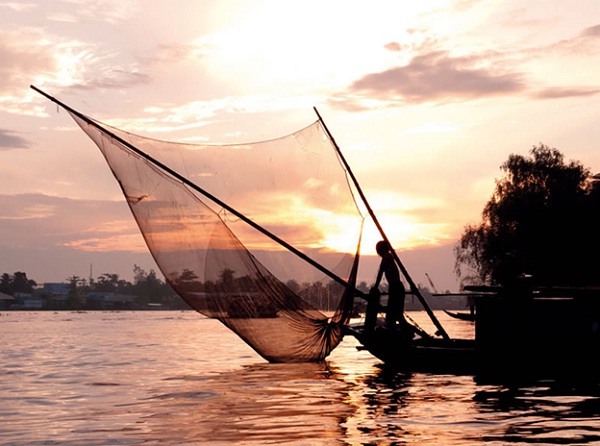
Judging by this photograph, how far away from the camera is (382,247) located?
26.2m

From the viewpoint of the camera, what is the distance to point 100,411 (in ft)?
61.6

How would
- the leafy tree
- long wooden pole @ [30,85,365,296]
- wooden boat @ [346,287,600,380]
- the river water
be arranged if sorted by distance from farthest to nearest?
the leafy tree
long wooden pole @ [30,85,365,296]
wooden boat @ [346,287,600,380]
the river water

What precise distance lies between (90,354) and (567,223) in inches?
1242

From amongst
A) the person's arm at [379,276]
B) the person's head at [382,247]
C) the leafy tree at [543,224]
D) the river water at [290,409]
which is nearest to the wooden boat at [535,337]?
the river water at [290,409]

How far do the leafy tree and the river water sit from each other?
101 ft

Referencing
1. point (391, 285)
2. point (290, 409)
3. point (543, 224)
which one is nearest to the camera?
point (290, 409)

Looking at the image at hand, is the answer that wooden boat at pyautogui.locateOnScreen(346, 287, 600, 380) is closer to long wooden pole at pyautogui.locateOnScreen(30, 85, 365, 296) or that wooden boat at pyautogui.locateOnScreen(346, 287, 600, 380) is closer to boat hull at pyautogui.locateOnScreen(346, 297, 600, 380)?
boat hull at pyautogui.locateOnScreen(346, 297, 600, 380)

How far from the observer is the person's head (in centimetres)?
2598

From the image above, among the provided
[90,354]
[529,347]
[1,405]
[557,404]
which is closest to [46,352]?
[90,354]

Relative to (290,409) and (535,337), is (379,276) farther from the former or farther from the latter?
(290,409)

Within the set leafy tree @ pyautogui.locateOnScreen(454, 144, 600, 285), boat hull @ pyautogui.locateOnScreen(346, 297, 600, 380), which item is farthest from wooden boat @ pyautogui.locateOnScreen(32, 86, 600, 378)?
leafy tree @ pyautogui.locateOnScreen(454, 144, 600, 285)

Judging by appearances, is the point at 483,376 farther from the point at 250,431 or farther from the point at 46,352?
the point at 46,352

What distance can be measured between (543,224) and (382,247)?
3755 cm

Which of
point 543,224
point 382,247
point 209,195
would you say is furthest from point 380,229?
point 543,224
